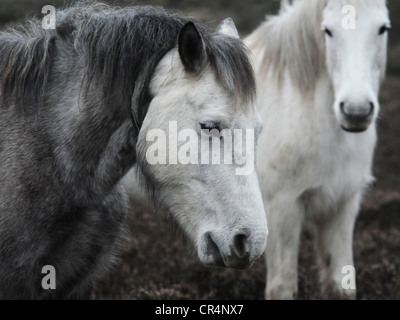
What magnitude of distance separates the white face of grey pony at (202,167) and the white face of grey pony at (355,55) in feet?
4.36

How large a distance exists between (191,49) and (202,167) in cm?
51

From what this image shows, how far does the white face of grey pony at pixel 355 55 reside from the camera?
3753 millimetres

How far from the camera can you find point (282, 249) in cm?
432

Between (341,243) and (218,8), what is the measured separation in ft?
22.7

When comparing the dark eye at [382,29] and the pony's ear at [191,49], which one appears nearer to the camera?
the pony's ear at [191,49]

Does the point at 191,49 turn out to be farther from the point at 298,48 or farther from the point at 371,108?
the point at 298,48

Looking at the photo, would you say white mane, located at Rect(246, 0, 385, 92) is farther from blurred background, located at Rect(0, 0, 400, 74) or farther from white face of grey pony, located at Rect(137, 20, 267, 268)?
blurred background, located at Rect(0, 0, 400, 74)

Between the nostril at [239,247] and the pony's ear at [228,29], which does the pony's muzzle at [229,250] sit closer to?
the nostril at [239,247]

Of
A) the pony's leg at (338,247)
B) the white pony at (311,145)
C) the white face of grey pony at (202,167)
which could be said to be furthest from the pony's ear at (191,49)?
the pony's leg at (338,247)

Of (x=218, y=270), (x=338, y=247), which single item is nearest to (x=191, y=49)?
(x=338, y=247)

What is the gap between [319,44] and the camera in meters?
4.15

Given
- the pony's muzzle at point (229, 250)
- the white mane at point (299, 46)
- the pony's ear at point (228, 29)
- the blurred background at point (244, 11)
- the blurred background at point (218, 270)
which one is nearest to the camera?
the pony's muzzle at point (229, 250)
